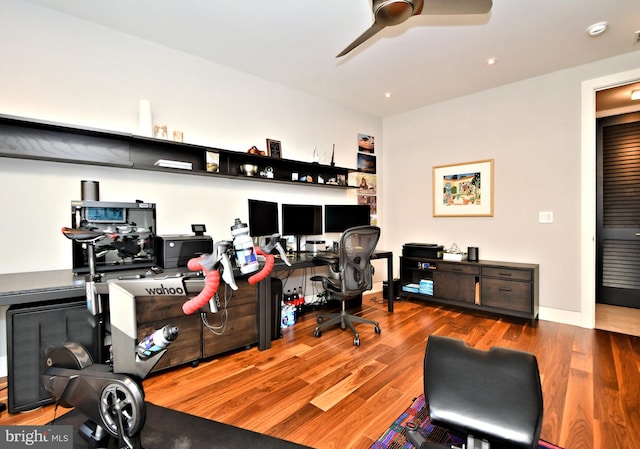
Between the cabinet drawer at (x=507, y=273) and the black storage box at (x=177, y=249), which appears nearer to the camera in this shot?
the black storage box at (x=177, y=249)

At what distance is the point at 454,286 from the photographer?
3678 mm

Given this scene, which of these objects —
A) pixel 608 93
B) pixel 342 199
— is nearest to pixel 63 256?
pixel 342 199

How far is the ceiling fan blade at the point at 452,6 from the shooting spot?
177cm

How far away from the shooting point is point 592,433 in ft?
5.11

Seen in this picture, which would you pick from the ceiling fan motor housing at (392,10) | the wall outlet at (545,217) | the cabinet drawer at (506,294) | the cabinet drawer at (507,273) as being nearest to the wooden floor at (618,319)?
the cabinet drawer at (506,294)

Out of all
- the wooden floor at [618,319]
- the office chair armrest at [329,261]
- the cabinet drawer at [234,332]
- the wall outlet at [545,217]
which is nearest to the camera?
the cabinet drawer at [234,332]

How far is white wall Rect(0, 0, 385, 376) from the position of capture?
2.11m

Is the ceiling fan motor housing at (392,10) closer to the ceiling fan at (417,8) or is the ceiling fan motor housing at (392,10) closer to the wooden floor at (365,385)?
the ceiling fan at (417,8)

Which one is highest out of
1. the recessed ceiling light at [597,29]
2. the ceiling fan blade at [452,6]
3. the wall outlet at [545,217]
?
the recessed ceiling light at [597,29]

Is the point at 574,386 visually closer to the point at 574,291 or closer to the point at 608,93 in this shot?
the point at 574,291

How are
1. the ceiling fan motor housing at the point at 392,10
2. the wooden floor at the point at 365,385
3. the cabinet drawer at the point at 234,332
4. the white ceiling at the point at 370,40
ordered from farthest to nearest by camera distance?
the cabinet drawer at the point at 234,332 < the white ceiling at the point at 370,40 < the ceiling fan motor housing at the point at 392,10 < the wooden floor at the point at 365,385

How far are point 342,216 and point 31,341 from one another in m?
3.07

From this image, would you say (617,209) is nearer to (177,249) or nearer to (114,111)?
(177,249)

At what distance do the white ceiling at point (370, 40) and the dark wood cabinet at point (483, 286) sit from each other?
2.25 meters
